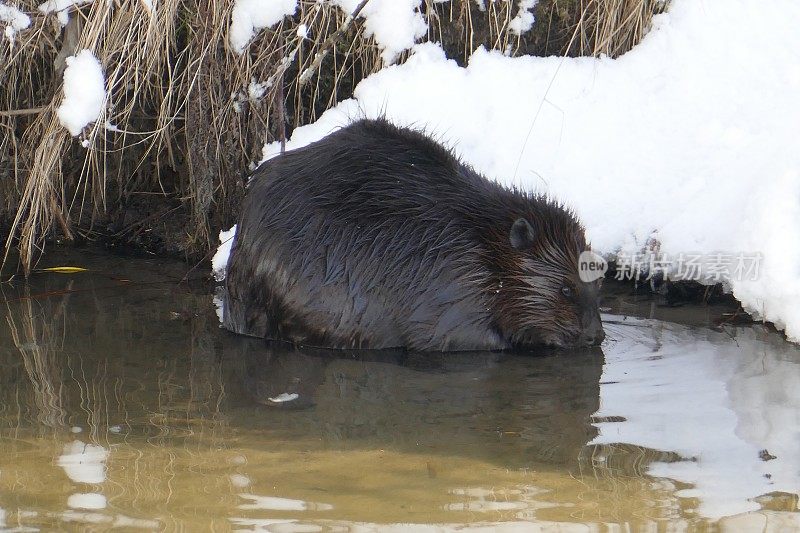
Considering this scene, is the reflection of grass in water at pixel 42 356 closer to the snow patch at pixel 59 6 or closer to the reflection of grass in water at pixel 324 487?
the reflection of grass in water at pixel 324 487

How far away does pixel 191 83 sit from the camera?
215 inches

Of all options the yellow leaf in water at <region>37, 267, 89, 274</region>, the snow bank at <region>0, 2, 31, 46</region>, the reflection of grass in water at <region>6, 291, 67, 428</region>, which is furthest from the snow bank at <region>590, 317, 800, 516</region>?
the snow bank at <region>0, 2, 31, 46</region>

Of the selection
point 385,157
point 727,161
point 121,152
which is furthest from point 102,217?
point 727,161

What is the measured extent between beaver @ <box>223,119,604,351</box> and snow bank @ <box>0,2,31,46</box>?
1.80 m

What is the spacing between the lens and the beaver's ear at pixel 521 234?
443 cm

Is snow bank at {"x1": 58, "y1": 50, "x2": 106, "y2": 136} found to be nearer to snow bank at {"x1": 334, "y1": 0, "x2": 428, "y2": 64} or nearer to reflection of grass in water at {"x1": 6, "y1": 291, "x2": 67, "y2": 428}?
reflection of grass in water at {"x1": 6, "y1": 291, "x2": 67, "y2": 428}

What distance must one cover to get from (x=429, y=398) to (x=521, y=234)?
3.35 ft

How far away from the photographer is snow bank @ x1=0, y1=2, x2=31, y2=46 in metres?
5.34

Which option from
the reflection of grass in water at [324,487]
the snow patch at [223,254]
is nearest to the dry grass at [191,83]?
the snow patch at [223,254]

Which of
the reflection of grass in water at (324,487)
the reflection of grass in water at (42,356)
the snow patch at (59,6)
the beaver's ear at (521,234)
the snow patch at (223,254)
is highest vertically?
the snow patch at (59,6)

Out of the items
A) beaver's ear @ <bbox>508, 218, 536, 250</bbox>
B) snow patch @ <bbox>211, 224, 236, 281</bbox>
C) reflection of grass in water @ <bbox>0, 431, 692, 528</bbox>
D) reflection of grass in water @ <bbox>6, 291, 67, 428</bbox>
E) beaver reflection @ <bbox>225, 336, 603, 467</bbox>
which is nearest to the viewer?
reflection of grass in water @ <bbox>0, 431, 692, 528</bbox>

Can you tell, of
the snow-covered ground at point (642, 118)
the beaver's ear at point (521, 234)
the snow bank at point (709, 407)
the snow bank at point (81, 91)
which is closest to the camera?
the snow bank at point (709, 407)

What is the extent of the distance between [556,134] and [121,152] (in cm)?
254

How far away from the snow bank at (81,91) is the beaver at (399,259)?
118cm
